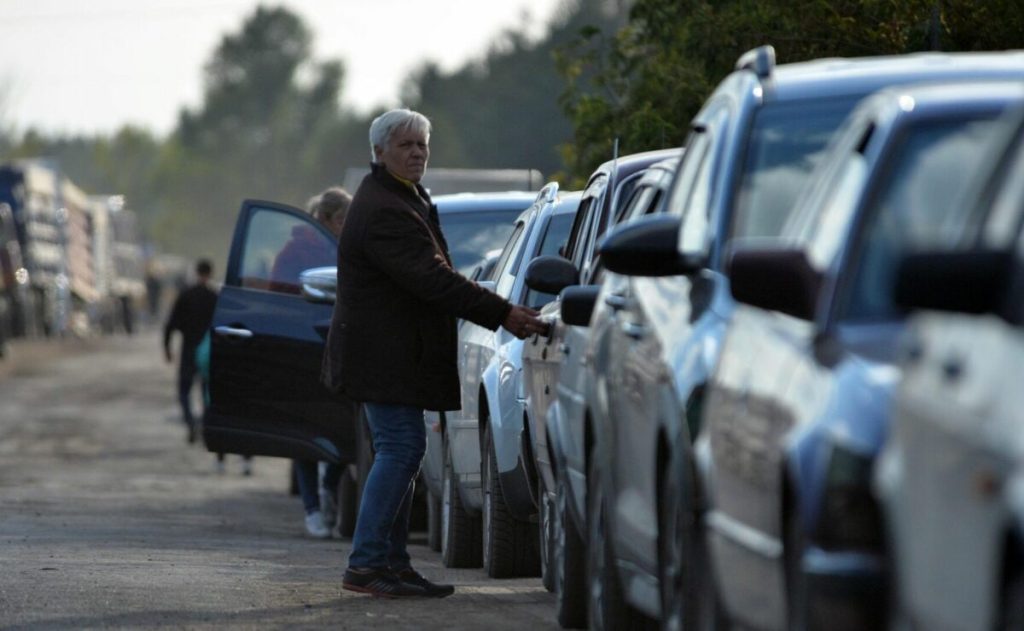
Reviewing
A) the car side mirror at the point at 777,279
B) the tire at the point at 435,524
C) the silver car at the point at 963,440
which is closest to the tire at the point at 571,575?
the car side mirror at the point at 777,279

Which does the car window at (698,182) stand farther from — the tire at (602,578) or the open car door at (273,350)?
the open car door at (273,350)

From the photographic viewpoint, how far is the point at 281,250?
1537 centimetres

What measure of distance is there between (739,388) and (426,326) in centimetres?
471

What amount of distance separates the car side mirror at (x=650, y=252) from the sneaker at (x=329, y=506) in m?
9.20

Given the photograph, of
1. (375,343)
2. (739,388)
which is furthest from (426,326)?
(739,388)

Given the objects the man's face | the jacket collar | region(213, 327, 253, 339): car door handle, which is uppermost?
the man's face

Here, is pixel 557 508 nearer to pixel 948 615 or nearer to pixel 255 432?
pixel 948 615

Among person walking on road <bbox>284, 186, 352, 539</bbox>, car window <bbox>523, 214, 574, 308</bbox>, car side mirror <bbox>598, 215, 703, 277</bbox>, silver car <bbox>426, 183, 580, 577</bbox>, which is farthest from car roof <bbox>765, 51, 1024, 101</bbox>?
person walking on road <bbox>284, 186, 352, 539</bbox>

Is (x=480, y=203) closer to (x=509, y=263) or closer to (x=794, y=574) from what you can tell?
(x=509, y=263)

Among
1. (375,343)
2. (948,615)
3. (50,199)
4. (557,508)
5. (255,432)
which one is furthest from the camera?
Result: (50,199)

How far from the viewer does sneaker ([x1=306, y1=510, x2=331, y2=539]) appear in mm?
15766

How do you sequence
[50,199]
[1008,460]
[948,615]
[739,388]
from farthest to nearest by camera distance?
[50,199], [739,388], [948,615], [1008,460]

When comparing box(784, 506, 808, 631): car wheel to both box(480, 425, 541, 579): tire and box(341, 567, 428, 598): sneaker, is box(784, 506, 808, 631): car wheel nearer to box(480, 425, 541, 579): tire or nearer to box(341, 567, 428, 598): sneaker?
box(341, 567, 428, 598): sneaker

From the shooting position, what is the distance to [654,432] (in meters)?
6.80
